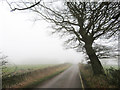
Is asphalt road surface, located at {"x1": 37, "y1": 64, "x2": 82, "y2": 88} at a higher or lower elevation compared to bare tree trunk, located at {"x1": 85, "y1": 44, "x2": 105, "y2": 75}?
lower

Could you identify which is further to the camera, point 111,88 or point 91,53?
point 91,53

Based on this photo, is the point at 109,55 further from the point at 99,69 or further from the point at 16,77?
the point at 16,77

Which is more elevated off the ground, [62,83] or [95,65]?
[95,65]

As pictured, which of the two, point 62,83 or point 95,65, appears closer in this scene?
point 95,65

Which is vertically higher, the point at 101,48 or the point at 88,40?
the point at 88,40

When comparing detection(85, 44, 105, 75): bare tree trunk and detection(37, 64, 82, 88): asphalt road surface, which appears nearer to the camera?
detection(37, 64, 82, 88): asphalt road surface

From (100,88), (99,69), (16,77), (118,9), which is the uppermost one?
(118,9)

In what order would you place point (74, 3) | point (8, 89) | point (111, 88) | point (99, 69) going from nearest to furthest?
point (111, 88) → point (8, 89) → point (74, 3) → point (99, 69)

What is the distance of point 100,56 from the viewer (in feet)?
28.3

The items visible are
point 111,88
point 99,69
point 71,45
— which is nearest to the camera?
point 111,88

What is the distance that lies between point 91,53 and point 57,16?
5.34 meters

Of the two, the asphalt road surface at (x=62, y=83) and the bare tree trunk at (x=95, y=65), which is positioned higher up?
the bare tree trunk at (x=95, y=65)

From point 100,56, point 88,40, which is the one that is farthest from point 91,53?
point 100,56

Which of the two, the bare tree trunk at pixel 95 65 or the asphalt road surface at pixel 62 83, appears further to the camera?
the bare tree trunk at pixel 95 65
